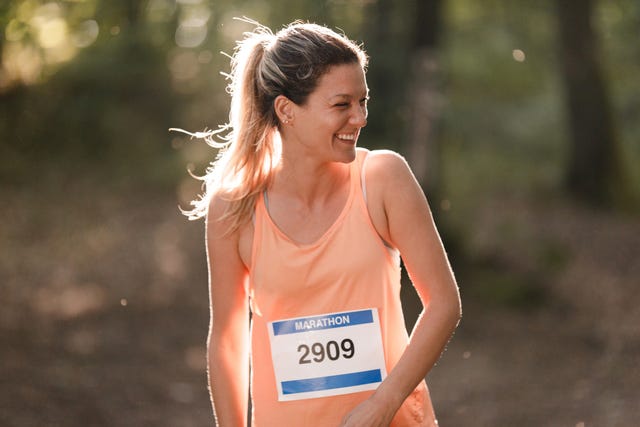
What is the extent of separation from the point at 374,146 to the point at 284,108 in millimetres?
9736

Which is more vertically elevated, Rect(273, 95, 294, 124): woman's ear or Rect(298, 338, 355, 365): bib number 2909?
Rect(273, 95, 294, 124): woman's ear

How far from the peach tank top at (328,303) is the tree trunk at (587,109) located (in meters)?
11.3

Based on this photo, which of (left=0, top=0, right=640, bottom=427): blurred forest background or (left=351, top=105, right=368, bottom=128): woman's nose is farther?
(left=0, top=0, right=640, bottom=427): blurred forest background

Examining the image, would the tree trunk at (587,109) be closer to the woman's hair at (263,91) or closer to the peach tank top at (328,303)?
the woman's hair at (263,91)

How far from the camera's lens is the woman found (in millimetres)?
2707

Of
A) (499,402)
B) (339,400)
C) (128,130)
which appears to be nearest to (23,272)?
(128,130)

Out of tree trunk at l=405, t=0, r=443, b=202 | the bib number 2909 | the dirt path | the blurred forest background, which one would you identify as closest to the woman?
the bib number 2909

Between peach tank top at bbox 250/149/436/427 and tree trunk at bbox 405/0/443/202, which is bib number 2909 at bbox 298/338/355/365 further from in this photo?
tree trunk at bbox 405/0/443/202

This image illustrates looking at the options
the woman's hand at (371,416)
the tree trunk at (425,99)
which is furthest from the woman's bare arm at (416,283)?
the tree trunk at (425,99)

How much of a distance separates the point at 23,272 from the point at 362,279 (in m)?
9.93

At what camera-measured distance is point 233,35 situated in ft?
55.8

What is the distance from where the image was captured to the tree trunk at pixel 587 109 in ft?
44.0

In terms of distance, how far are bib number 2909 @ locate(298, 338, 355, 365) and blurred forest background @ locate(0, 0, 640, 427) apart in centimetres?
446

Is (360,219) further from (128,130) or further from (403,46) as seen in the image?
(128,130)
